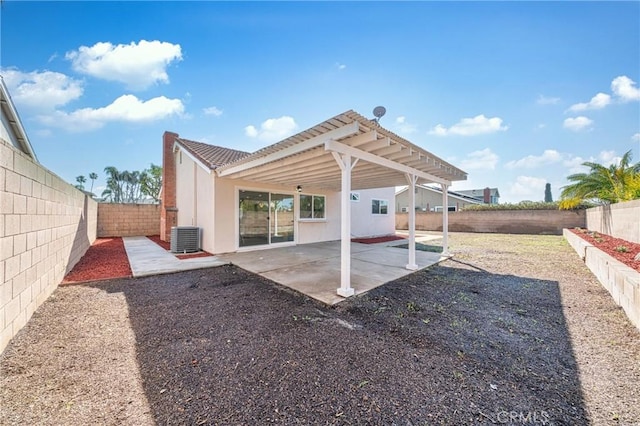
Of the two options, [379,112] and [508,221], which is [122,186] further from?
[508,221]

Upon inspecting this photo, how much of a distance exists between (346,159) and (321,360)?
317cm

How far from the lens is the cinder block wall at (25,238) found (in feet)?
8.34

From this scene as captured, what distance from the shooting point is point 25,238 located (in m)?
3.03

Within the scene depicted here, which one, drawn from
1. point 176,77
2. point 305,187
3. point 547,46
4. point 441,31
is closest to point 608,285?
point 547,46

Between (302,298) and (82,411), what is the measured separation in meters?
2.79

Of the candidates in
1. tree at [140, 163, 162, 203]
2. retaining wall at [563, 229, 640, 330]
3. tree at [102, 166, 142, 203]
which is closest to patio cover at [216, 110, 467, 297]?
retaining wall at [563, 229, 640, 330]

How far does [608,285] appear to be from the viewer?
14.3 ft

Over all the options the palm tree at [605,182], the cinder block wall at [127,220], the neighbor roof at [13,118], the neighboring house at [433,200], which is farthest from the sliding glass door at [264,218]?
the neighboring house at [433,200]

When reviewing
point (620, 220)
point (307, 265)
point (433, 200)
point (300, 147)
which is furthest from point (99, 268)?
point (433, 200)

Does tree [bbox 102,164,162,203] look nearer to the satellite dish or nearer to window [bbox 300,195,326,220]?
window [bbox 300,195,326,220]

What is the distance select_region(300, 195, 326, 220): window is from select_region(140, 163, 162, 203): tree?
89.8ft

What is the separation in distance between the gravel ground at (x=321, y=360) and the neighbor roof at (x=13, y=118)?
8690mm

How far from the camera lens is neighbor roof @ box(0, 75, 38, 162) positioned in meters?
7.97

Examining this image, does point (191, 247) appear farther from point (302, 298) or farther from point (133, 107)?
point (133, 107)
